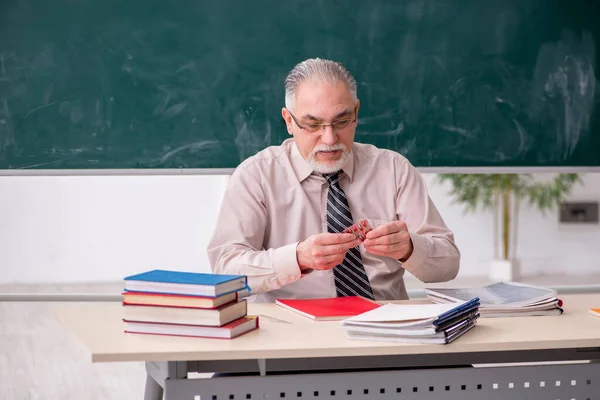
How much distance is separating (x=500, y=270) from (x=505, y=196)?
0.49 m

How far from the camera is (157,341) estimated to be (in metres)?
1.73

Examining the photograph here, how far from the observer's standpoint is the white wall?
4629mm

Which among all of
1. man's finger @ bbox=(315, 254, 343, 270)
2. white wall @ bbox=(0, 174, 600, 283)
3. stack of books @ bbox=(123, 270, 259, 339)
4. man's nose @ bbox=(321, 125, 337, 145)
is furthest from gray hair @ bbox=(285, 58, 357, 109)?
white wall @ bbox=(0, 174, 600, 283)

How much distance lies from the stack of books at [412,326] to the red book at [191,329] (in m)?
0.24

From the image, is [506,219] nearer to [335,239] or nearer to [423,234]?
[423,234]

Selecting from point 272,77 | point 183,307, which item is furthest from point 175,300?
point 272,77

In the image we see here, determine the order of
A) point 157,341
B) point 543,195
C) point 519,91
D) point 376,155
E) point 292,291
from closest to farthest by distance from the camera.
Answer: point 157,341
point 292,291
point 376,155
point 519,91
point 543,195

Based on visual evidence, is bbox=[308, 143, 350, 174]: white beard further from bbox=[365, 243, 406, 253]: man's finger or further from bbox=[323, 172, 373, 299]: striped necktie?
bbox=[365, 243, 406, 253]: man's finger

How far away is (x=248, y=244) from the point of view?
7.95ft

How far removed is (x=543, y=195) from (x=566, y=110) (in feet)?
2.85

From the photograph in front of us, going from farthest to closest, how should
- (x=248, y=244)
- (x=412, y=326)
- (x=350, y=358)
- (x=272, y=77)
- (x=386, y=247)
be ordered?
(x=272, y=77) → (x=248, y=244) → (x=386, y=247) → (x=350, y=358) → (x=412, y=326)

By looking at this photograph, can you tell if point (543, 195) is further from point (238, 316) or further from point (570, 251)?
point (238, 316)

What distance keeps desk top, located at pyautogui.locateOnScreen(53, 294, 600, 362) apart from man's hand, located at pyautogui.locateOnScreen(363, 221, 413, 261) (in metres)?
0.30

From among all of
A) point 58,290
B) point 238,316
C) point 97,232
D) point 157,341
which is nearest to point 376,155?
point 238,316
